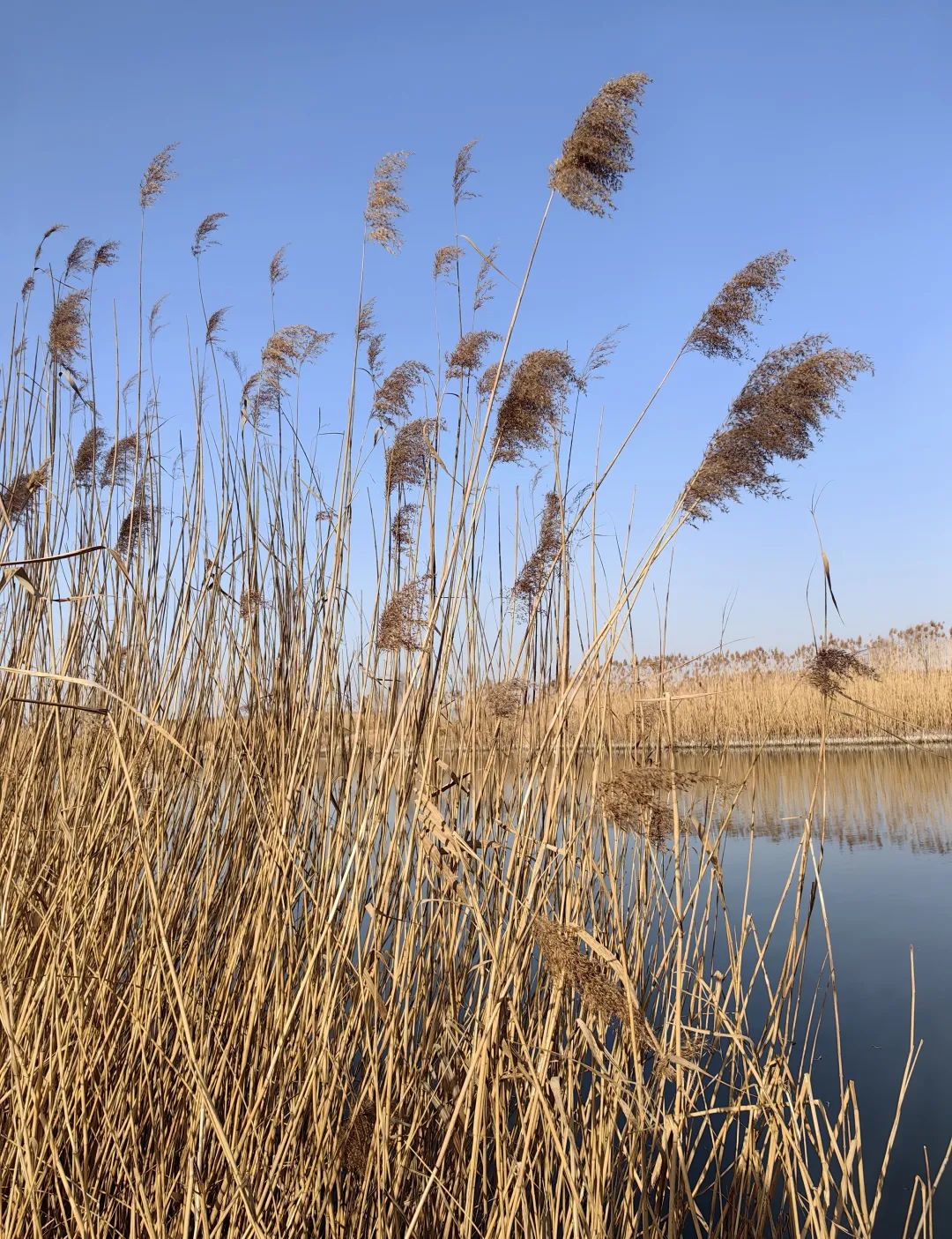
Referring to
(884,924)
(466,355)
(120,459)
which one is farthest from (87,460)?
(884,924)

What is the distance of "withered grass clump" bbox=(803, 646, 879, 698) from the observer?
1.33m

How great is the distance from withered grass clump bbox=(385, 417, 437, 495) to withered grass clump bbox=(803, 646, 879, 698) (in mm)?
731

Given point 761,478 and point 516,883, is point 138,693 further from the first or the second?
point 761,478

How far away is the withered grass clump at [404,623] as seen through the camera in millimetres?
1336

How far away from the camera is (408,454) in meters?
1.59

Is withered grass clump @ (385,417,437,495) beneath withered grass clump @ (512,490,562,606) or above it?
above

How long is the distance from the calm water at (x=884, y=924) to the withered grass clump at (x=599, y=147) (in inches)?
41.6

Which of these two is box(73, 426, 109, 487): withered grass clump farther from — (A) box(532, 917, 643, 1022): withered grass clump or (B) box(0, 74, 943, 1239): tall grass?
(A) box(532, 917, 643, 1022): withered grass clump

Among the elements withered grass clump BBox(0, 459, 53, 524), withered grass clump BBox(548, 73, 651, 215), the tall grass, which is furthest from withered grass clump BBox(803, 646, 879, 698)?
withered grass clump BBox(0, 459, 53, 524)

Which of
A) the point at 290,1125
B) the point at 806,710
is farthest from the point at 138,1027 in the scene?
the point at 806,710

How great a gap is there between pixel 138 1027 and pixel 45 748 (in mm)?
628

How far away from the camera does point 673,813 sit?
137cm

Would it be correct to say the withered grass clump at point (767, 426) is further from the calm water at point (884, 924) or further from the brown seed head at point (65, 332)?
the brown seed head at point (65, 332)

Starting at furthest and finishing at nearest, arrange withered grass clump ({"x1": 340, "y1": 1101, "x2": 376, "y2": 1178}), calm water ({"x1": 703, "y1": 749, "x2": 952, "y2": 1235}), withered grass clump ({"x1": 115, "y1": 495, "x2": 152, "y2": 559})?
calm water ({"x1": 703, "y1": 749, "x2": 952, "y2": 1235}) < withered grass clump ({"x1": 115, "y1": 495, "x2": 152, "y2": 559}) < withered grass clump ({"x1": 340, "y1": 1101, "x2": 376, "y2": 1178})
